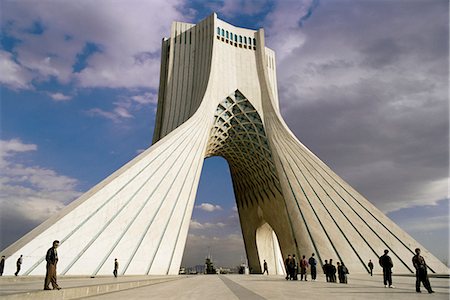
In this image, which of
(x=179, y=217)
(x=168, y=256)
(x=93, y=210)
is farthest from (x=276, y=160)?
(x=93, y=210)

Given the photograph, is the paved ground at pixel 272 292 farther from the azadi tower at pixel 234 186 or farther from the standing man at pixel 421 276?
the azadi tower at pixel 234 186

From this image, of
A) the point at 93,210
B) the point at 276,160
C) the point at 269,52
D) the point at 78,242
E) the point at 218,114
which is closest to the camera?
the point at 78,242

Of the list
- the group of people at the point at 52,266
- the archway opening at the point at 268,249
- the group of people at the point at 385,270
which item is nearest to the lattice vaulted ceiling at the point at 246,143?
the archway opening at the point at 268,249

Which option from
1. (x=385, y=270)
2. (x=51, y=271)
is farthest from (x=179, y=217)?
(x=51, y=271)

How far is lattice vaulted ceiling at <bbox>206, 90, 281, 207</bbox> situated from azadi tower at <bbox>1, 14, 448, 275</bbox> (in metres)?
0.09

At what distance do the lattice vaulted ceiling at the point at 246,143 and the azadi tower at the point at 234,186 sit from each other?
89mm

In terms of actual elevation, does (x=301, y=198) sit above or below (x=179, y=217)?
above

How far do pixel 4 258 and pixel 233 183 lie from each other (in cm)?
2119

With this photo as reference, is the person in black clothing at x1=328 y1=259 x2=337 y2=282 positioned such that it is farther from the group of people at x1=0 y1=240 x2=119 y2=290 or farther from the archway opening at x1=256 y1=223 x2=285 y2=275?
the archway opening at x1=256 y1=223 x2=285 y2=275

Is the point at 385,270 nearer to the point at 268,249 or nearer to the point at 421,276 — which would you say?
the point at 421,276

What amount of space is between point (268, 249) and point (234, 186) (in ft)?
19.5

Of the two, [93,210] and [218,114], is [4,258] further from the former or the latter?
[218,114]

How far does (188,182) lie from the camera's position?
44.3 feet

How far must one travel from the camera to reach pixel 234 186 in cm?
2761
